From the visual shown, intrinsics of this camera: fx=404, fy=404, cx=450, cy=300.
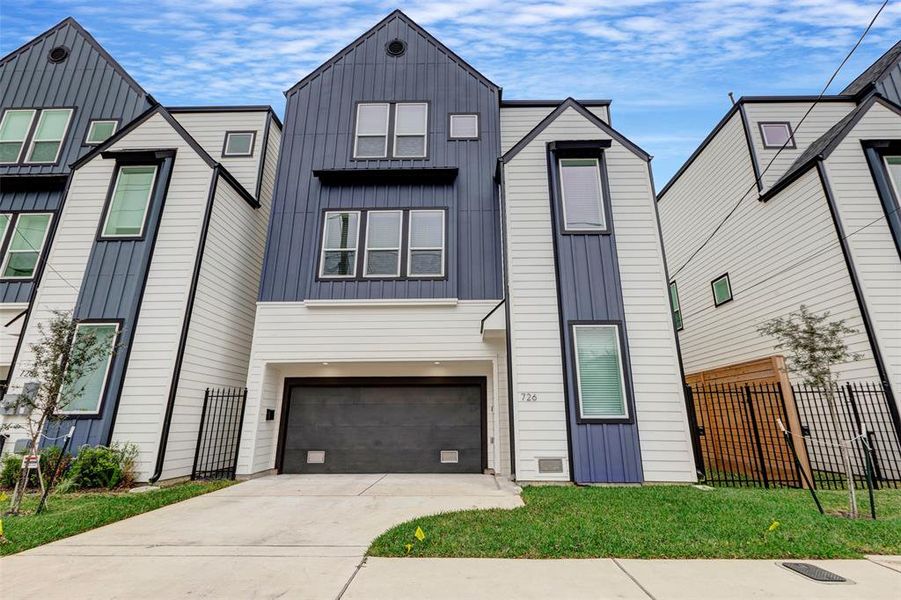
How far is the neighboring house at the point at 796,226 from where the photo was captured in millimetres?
7973

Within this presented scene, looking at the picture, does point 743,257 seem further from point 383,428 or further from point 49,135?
point 49,135

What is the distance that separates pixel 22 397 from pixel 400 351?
618 cm

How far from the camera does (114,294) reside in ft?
27.7

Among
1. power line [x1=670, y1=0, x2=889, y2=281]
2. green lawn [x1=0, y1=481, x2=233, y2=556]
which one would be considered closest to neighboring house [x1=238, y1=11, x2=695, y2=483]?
green lawn [x1=0, y1=481, x2=233, y2=556]

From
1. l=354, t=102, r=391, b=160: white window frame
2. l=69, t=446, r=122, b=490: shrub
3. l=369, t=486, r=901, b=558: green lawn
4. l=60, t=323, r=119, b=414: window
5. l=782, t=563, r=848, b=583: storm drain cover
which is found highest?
l=354, t=102, r=391, b=160: white window frame

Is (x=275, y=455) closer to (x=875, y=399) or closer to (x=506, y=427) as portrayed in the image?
(x=506, y=427)

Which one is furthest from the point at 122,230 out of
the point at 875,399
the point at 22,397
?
the point at 875,399

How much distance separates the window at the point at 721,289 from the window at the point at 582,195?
5824 mm

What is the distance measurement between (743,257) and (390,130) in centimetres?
1047

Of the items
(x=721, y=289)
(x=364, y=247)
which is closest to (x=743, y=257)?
(x=721, y=289)

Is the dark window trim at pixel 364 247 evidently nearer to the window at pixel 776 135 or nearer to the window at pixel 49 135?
the window at pixel 49 135

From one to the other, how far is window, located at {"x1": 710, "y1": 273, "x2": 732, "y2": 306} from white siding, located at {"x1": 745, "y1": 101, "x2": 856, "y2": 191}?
2.80 meters

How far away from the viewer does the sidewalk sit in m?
2.96

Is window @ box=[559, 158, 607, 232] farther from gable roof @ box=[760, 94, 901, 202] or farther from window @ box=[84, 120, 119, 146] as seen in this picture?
window @ box=[84, 120, 119, 146]
